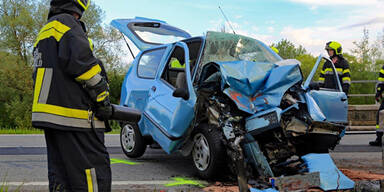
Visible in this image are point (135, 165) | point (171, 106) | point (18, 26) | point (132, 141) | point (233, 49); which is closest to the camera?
point (171, 106)

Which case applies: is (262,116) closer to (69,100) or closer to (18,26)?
(69,100)

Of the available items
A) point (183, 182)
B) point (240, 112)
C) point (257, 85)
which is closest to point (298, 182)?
point (240, 112)

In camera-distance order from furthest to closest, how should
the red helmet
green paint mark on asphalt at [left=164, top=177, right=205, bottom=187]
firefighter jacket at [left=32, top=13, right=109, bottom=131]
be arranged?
1. green paint mark on asphalt at [left=164, top=177, right=205, bottom=187]
2. the red helmet
3. firefighter jacket at [left=32, top=13, right=109, bottom=131]

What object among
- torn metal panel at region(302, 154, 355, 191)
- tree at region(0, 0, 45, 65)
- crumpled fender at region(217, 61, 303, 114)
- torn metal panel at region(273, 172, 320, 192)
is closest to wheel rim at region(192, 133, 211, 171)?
crumpled fender at region(217, 61, 303, 114)

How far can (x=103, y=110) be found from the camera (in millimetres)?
2582

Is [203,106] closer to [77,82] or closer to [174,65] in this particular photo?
[174,65]

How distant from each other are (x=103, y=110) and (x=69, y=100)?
250mm

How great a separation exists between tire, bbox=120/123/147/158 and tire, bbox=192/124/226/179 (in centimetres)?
139

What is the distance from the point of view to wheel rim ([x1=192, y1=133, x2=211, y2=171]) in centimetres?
433

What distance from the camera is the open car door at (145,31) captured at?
6.22 m

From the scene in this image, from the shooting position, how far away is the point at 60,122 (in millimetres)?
2393

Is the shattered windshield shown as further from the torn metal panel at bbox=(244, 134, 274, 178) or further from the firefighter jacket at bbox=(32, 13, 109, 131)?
the firefighter jacket at bbox=(32, 13, 109, 131)

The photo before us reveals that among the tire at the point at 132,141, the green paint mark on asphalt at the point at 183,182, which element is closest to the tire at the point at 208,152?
the green paint mark on asphalt at the point at 183,182

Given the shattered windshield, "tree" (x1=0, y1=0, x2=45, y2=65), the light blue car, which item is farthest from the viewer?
"tree" (x1=0, y1=0, x2=45, y2=65)
